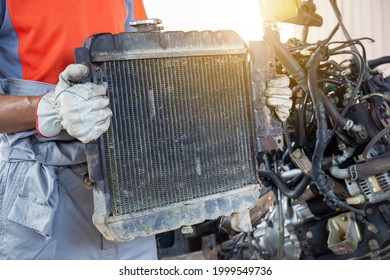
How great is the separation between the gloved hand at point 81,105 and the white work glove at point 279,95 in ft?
1.67

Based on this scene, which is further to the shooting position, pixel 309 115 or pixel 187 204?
pixel 309 115

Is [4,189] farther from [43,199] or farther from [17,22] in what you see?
A: [17,22]

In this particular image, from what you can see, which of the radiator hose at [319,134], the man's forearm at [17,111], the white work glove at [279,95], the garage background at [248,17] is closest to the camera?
the man's forearm at [17,111]

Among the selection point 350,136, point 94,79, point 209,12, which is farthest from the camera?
point 209,12

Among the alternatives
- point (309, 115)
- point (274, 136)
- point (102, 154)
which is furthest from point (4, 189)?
point (309, 115)

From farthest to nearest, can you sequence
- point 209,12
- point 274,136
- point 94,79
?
point 209,12
point 274,136
point 94,79

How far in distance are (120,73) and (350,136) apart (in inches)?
45.3

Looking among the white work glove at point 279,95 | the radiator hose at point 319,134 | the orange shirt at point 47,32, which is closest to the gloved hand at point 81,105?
the orange shirt at point 47,32

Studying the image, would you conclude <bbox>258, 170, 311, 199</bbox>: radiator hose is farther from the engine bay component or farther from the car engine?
the engine bay component

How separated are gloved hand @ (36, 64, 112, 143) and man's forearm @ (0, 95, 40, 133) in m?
0.11

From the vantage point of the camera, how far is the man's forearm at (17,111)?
4.30 feet

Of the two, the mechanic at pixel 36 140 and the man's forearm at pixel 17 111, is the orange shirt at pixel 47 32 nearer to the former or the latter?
the mechanic at pixel 36 140

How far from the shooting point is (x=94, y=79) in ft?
4.04

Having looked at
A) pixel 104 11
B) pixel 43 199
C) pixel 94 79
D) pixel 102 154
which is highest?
pixel 104 11
